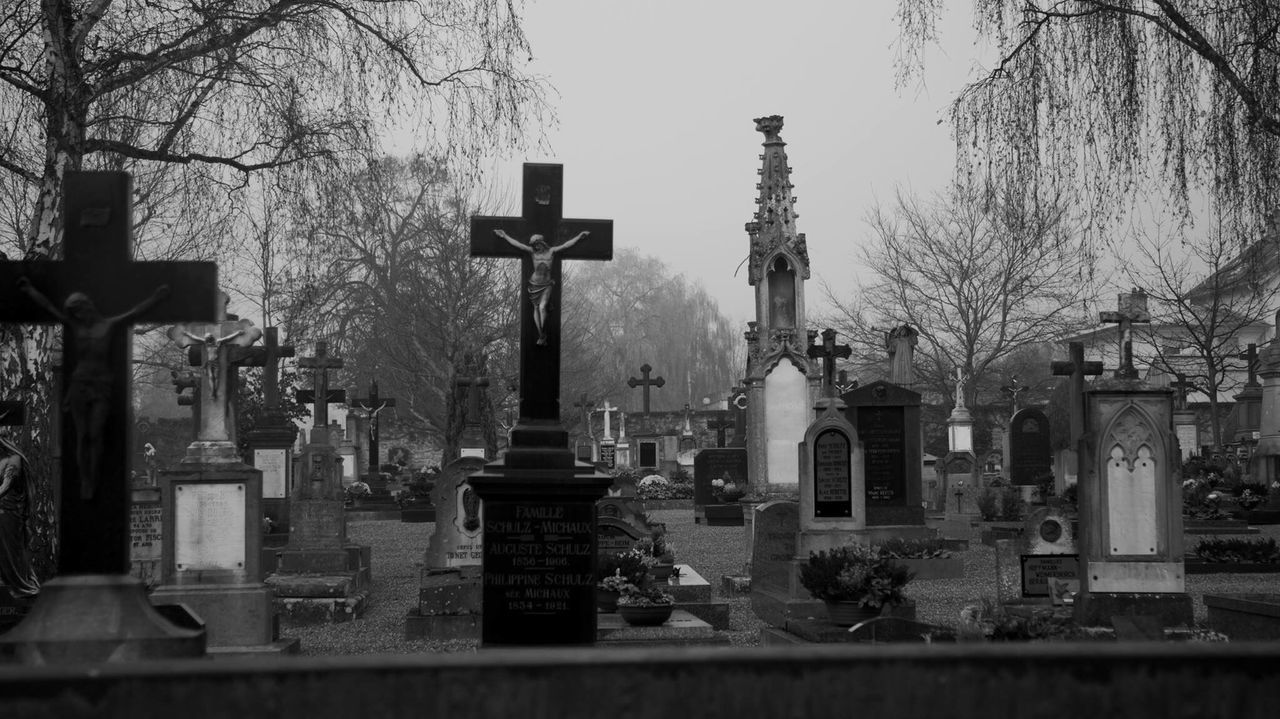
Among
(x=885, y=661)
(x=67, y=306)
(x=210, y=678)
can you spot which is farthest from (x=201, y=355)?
(x=885, y=661)

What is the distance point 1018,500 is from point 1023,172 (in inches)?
535

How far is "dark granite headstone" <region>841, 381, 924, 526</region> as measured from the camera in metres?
17.8

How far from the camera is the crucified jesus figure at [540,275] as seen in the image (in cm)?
812

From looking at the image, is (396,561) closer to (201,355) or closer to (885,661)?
(201,355)

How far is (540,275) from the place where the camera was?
817cm

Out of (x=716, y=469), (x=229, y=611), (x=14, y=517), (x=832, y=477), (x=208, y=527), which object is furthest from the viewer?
(x=716, y=469)

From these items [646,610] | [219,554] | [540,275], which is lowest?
[646,610]

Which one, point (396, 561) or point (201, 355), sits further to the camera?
point (396, 561)

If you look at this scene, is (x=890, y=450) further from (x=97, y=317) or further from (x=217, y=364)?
(x=97, y=317)

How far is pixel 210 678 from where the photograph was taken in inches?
136

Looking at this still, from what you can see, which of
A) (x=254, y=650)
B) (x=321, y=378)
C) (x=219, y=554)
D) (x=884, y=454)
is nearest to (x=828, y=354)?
(x=884, y=454)

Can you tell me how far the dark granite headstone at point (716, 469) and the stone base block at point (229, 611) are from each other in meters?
18.1

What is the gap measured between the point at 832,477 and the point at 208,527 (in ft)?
22.6

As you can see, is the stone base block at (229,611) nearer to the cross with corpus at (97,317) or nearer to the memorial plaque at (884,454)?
the cross with corpus at (97,317)
